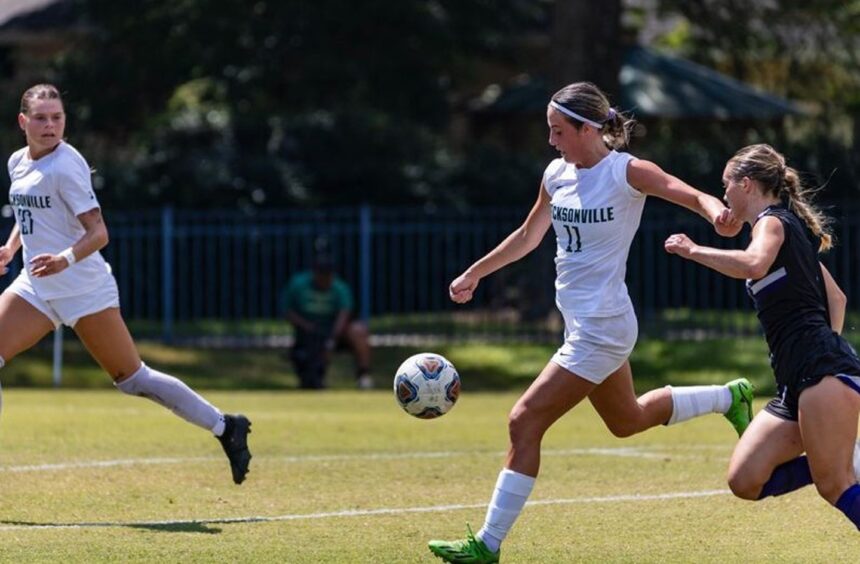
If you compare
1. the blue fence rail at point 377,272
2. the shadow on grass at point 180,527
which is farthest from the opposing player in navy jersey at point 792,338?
the blue fence rail at point 377,272

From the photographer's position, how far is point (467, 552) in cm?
776

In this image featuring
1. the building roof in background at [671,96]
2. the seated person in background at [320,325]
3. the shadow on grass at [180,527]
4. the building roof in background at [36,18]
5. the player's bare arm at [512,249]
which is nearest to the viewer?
the player's bare arm at [512,249]

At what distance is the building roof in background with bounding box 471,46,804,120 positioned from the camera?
35.0 m

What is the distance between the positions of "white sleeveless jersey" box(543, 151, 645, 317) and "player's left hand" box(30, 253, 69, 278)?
2.73 metres

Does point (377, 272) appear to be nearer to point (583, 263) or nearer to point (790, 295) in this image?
point (583, 263)

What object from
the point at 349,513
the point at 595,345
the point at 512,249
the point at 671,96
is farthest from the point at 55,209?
the point at 671,96

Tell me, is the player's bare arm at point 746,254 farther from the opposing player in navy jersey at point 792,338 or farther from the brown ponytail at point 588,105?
the brown ponytail at point 588,105

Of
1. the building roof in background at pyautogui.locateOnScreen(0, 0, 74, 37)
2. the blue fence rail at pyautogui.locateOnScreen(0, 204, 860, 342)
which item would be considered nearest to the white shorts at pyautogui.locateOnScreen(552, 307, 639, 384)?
the blue fence rail at pyautogui.locateOnScreen(0, 204, 860, 342)

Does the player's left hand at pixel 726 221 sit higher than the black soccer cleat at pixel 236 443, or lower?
higher

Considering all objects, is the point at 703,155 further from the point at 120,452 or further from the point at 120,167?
the point at 120,452

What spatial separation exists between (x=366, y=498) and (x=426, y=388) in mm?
1703

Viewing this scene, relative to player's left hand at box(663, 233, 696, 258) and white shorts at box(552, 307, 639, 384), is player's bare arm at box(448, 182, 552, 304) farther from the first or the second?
player's left hand at box(663, 233, 696, 258)

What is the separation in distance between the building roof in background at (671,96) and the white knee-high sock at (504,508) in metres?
26.3

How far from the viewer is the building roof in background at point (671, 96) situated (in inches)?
1377
